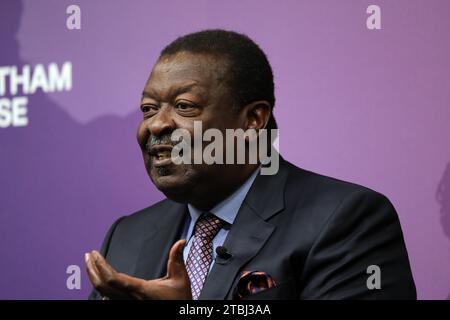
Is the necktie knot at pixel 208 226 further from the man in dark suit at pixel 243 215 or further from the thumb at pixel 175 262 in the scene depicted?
the thumb at pixel 175 262

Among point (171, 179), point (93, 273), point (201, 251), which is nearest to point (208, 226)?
point (201, 251)

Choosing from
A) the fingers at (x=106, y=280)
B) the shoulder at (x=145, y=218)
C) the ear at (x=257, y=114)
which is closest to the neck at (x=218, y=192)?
the ear at (x=257, y=114)

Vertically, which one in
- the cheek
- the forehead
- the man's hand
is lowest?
the man's hand

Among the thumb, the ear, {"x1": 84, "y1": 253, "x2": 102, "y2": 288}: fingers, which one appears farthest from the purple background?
{"x1": 84, "y1": 253, "x2": 102, "y2": 288}: fingers

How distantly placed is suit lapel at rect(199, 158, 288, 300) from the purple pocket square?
0.05m

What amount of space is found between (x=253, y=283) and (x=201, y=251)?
0.26 meters

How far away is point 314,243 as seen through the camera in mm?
2053

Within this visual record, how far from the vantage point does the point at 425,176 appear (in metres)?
2.66

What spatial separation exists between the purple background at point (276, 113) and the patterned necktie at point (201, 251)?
0.66 metres

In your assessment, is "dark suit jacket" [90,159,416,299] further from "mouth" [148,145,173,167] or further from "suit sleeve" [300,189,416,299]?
"mouth" [148,145,173,167]

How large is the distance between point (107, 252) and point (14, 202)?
80 centimetres

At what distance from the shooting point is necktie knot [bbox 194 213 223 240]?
225cm

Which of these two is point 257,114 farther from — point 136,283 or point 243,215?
point 136,283

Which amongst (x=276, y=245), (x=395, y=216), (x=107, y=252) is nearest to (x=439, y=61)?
(x=395, y=216)
